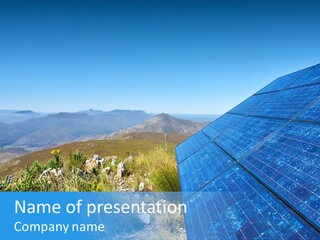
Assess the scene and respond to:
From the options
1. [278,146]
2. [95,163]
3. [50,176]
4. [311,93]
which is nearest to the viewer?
[278,146]

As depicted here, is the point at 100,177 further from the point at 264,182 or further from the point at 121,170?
the point at 264,182

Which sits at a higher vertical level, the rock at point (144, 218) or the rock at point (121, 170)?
the rock at point (121, 170)

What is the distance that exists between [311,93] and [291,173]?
3.52m

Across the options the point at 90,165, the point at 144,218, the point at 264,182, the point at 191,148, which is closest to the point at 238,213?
the point at 264,182

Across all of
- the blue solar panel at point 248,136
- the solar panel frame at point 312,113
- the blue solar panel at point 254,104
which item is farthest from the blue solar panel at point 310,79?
the solar panel frame at point 312,113

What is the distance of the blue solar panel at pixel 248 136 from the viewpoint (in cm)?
511

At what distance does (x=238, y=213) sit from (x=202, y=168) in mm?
2371

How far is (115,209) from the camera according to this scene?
23.3ft

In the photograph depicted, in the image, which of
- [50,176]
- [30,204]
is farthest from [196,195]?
[50,176]

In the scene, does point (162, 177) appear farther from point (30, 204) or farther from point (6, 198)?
point (6, 198)

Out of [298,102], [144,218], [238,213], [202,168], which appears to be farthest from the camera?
[144,218]

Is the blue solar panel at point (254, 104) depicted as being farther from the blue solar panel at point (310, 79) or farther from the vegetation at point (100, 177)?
the vegetation at point (100, 177)

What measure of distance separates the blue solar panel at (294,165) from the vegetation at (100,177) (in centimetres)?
352

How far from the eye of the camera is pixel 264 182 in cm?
351
